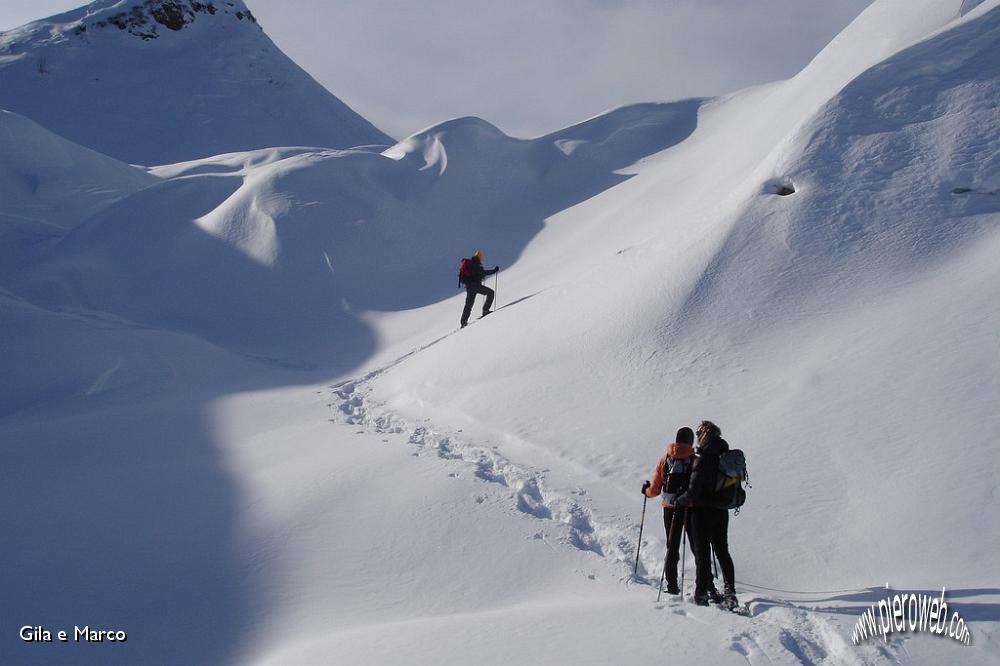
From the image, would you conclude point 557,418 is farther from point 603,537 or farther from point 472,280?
point 472,280

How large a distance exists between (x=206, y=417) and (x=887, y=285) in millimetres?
10497

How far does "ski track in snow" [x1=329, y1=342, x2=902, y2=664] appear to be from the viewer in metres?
4.56

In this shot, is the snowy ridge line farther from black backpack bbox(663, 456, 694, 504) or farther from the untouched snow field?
black backpack bbox(663, 456, 694, 504)

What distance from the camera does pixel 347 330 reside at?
56.5ft

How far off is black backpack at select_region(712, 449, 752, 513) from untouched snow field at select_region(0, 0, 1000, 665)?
0.78 metres

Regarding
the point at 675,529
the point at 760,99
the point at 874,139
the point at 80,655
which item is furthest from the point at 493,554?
the point at 760,99

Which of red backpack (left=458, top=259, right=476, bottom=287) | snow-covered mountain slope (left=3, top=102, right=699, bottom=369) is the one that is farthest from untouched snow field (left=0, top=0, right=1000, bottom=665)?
red backpack (left=458, top=259, right=476, bottom=287)

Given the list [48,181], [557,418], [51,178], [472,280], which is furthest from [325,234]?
[51,178]

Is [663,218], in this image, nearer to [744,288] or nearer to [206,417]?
[744,288]

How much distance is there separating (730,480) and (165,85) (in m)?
66.7

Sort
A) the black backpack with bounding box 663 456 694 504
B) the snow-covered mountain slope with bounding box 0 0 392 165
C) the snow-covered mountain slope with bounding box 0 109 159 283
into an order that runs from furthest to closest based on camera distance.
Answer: the snow-covered mountain slope with bounding box 0 0 392 165 → the snow-covered mountain slope with bounding box 0 109 159 283 → the black backpack with bounding box 663 456 694 504

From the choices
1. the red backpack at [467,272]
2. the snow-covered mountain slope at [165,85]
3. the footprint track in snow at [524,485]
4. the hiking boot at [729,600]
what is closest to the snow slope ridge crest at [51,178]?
the red backpack at [467,272]

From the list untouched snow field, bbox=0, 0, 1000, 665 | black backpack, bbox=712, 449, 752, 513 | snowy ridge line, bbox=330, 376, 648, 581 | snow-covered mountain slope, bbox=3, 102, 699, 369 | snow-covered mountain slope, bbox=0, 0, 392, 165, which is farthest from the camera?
snow-covered mountain slope, bbox=0, 0, 392, 165
